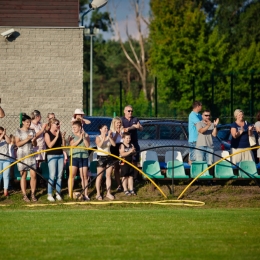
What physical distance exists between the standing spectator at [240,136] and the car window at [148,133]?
2.88 meters

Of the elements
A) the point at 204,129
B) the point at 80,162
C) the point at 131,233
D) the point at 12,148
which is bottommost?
the point at 131,233

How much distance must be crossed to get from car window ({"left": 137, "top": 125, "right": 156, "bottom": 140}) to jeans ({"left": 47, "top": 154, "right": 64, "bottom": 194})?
3990mm

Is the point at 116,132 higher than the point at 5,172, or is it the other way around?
the point at 116,132

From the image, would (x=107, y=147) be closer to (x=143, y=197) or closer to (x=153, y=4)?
(x=143, y=197)

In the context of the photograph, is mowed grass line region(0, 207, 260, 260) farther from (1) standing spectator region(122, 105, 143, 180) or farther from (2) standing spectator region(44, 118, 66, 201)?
(1) standing spectator region(122, 105, 143, 180)

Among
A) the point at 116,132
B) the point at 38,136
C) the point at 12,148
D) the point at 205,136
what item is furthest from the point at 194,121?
the point at 12,148

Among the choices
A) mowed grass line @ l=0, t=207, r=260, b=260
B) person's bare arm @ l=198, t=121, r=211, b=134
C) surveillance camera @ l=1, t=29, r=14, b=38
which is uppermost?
surveillance camera @ l=1, t=29, r=14, b=38

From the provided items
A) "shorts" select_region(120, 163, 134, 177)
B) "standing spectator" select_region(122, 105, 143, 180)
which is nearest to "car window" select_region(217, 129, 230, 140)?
"standing spectator" select_region(122, 105, 143, 180)

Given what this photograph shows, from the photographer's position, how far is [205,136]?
774 inches

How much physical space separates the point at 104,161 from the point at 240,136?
3.59 meters

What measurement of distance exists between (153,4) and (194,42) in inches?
415

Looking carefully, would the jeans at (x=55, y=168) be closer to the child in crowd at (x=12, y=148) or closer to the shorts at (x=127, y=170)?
the child in crowd at (x=12, y=148)

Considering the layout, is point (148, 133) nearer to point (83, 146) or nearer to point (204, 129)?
point (204, 129)

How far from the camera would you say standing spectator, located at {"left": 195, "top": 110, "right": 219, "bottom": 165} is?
1948 centimetres
